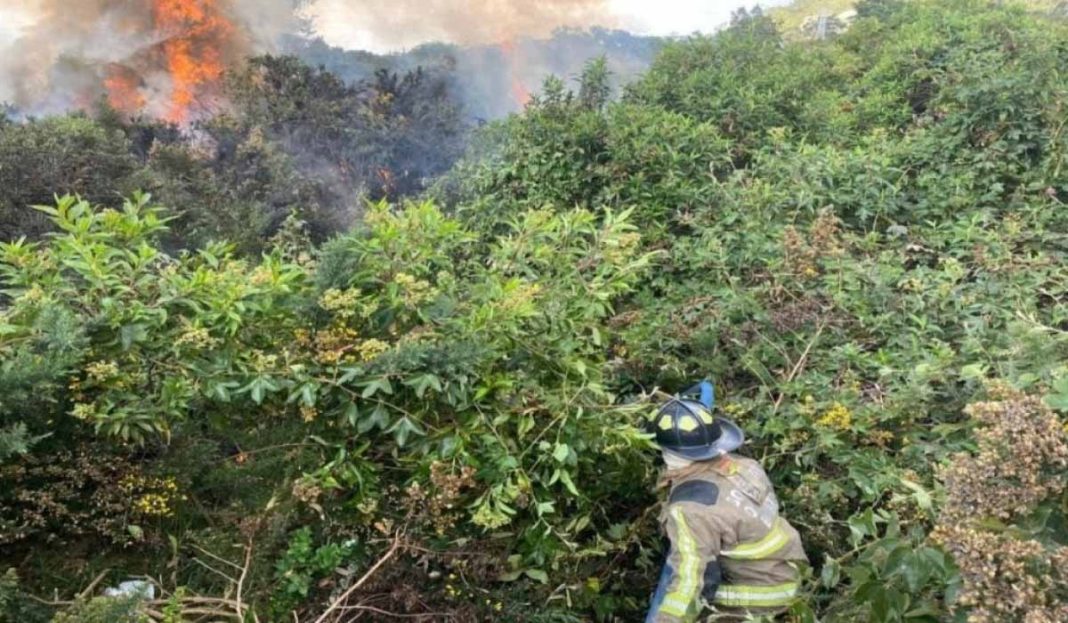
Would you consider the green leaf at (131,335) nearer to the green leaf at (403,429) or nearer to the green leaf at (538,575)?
the green leaf at (403,429)

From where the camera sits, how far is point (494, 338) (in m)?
2.46

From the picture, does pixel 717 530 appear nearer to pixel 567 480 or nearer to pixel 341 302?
pixel 567 480

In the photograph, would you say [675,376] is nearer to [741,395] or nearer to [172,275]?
[741,395]

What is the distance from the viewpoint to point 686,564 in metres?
2.40

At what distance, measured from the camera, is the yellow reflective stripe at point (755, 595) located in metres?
2.51

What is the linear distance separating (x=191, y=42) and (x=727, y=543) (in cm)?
1061

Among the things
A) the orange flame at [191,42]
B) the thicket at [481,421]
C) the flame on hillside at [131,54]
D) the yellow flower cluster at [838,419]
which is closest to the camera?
the thicket at [481,421]

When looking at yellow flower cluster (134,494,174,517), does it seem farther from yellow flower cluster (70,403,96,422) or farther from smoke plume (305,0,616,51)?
smoke plume (305,0,616,51)

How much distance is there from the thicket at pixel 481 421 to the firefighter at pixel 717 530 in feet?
0.56

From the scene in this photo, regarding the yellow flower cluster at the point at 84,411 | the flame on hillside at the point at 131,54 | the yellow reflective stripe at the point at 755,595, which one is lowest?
the yellow reflective stripe at the point at 755,595

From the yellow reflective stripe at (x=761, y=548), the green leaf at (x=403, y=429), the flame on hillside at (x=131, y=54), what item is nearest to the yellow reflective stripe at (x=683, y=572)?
the yellow reflective stripe at (x=761, y=548)

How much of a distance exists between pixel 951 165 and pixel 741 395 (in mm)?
2903

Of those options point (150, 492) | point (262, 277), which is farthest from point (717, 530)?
point (150, 492)

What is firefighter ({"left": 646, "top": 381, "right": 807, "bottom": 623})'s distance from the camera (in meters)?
2.47
